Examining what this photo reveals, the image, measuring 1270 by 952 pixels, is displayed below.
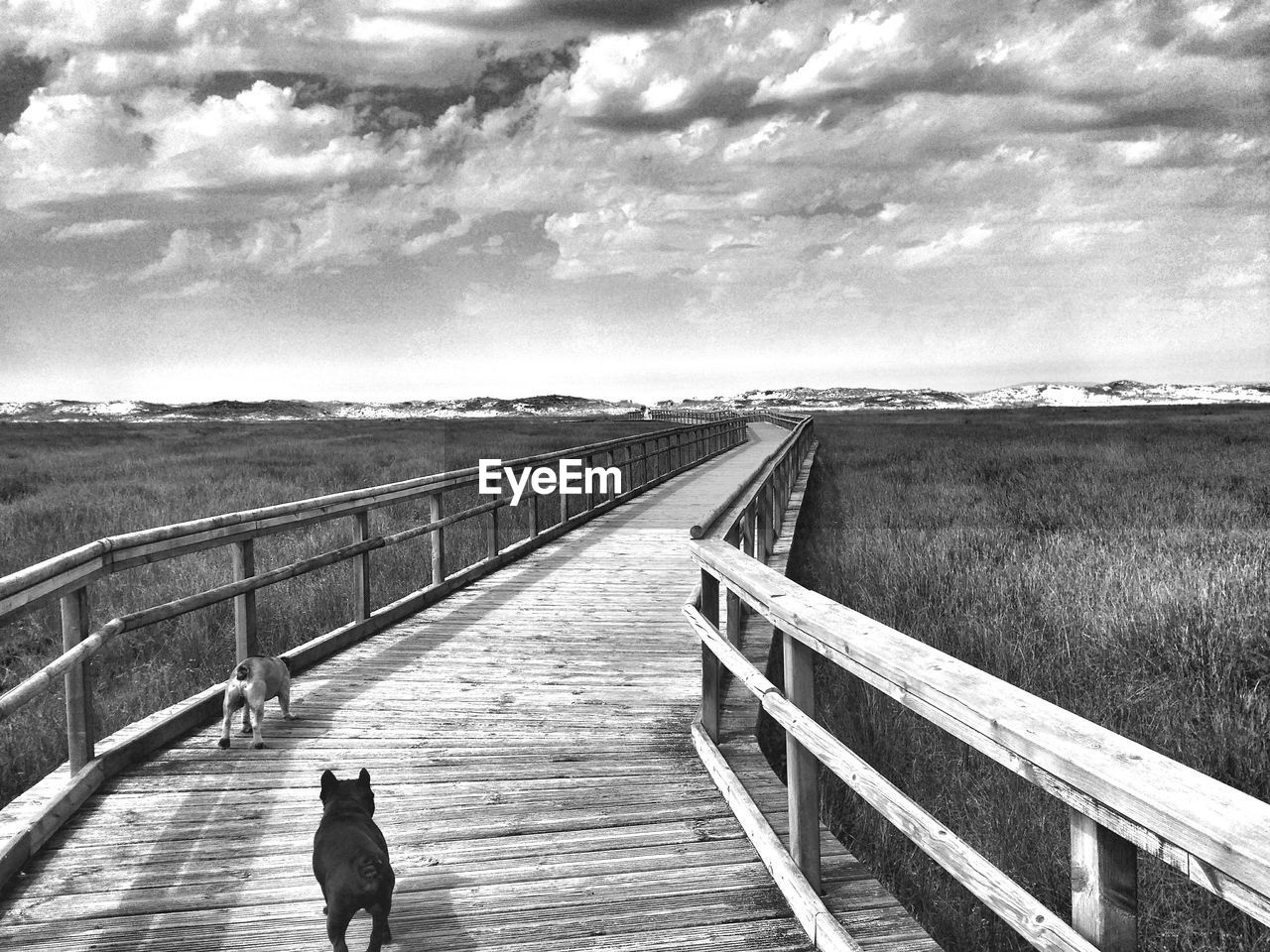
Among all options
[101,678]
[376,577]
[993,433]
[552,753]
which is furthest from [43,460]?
[993,433]

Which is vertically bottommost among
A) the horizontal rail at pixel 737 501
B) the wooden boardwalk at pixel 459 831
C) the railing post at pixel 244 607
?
the wooden boardwalk at pixel 459 831

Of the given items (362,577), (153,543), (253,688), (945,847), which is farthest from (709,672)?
(362,577)

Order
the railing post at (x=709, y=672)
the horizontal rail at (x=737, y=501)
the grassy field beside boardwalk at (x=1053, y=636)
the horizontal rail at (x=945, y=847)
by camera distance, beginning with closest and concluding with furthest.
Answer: the horizontal rail at (x=945, y=847)
the grassy field beside boardwalk at (x=1053, y=636)
the railing post at (x=709, y=672)
the horizontal rail at (x=737, y=501)

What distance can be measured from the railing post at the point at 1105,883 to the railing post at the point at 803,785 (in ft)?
4.34

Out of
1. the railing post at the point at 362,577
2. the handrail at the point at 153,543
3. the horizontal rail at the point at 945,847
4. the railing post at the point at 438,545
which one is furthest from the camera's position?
the railing post at the point at 438,545

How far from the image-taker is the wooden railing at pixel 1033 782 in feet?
3.77

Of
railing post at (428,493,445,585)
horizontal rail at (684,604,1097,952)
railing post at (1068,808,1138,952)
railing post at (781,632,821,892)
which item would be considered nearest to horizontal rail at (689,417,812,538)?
railing post at (781,632,821,892)

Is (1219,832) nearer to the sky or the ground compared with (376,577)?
nearer to the sky

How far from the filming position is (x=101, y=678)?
6.52 meters

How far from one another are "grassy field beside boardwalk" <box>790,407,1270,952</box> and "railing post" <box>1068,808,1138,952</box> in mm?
2181

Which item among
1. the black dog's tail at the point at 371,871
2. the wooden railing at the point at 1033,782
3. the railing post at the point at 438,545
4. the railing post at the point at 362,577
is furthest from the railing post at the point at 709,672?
the railing post at the point at 438,545

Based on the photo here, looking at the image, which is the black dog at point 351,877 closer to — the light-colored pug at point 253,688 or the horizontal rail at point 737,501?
the light-colored pug at point 253,688

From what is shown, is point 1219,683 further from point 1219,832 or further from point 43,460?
point 43,460

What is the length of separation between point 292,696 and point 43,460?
83.7 ft
